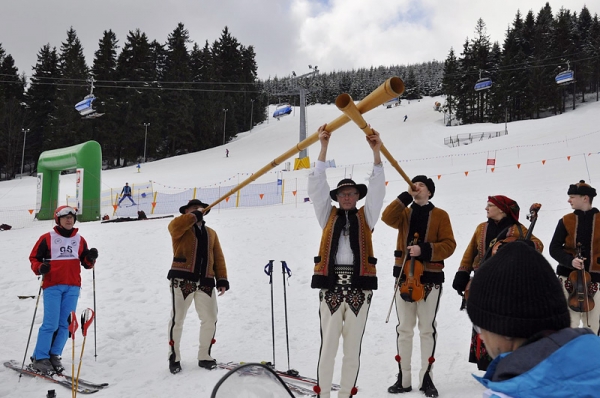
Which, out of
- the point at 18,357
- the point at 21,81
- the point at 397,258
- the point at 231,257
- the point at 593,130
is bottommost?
the point at 18,357

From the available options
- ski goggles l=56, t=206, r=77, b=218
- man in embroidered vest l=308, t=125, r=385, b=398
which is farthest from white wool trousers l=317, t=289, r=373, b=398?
ski goggles l=56, t=206, r=77, b=218

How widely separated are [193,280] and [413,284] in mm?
2439

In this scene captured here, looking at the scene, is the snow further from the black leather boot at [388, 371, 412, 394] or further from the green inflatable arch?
the green inflatable arch

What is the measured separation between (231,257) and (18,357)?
5724 millimetres

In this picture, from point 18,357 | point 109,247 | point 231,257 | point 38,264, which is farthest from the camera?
point 109,247

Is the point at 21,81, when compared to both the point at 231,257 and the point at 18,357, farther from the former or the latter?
the point at 18,357

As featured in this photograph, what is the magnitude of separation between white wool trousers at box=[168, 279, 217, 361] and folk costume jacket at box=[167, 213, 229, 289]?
129mm

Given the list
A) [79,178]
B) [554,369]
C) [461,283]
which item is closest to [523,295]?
[554,369]

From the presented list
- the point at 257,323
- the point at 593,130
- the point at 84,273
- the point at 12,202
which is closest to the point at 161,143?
the point at 12,202

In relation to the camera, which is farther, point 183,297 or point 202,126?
point 202,126

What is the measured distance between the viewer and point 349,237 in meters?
3.93

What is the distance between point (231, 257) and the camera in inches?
426

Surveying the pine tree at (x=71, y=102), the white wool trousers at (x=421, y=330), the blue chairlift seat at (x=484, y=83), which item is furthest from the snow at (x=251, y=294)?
the pine tree at (x=71, y=102)

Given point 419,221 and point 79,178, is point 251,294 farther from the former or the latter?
point 79,178
